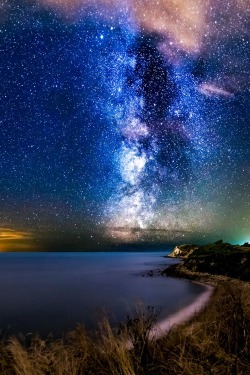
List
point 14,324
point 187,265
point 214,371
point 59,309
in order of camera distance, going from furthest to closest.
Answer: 1. point 187,265
2. point 59,309
3. point 14,324
4. point 214,371

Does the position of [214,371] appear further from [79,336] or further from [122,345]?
[79,336]

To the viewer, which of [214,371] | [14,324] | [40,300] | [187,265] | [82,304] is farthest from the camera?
[187,265]

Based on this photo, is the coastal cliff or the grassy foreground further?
the coastal cliff

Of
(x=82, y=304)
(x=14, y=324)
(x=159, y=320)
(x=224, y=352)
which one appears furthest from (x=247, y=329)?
(x=82, y=304)

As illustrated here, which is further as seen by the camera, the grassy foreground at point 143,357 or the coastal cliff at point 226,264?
the coastal cliff at point 226,264

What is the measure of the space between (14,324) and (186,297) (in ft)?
38.0

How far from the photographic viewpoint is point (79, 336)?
20.2 feet

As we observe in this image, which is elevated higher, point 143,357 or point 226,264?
point 143,357

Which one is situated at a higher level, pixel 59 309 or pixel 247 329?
pixel 247 329

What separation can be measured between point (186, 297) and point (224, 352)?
1791cm

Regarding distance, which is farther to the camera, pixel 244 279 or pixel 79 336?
pixel 244 279

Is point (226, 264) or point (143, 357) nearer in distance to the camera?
point (143, 357)

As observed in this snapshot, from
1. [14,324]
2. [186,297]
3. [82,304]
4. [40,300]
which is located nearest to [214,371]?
[14,324]

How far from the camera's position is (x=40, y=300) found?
2667 cm
